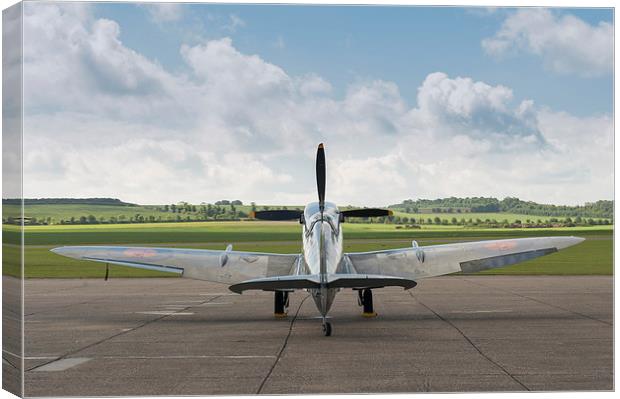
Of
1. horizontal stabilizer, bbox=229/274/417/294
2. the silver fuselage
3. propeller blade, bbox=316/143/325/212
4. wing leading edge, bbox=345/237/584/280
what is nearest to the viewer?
horizontal stabilizer, bbox=229/274/417/294

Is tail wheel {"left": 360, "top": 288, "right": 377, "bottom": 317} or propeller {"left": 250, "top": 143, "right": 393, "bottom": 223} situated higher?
propeller {"left": 250, "top": 143, "right": 393, "bottom": 223}

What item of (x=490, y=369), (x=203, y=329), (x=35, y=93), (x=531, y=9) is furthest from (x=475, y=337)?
(x=35, y=93)

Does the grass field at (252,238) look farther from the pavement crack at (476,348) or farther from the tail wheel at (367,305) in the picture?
the tail wheel at (367,305)

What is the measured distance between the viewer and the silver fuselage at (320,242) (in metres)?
19.5

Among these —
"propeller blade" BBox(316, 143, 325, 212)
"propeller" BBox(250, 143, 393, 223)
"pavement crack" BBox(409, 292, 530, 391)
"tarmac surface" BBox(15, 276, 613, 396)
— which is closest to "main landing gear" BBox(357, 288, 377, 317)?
"tarmac surface" BBox(15, 276, 613, 396)

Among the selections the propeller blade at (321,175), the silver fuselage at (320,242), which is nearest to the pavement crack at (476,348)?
the silver fuselage at (320,242)

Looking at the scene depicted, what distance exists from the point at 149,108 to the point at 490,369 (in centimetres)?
726

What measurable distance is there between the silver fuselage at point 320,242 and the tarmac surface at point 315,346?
1051mm

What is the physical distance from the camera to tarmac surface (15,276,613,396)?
13.3 metres

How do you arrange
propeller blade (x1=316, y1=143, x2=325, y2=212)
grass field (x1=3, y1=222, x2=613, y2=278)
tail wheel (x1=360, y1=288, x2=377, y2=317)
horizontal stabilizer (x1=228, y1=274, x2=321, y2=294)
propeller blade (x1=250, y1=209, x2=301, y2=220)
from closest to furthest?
horizontal stabilizer (x1=228, y1=274, x2=321, y2=294)
propeller blade (x1=316, y1=143, x2=325, y2=212)
propeller blade (x1=250, y1=209, x2=301, y2=220)
tail wheel (x1=360, y1=288, x2=377, y2=317)
grass field (x1=3, y1=222, x2=613, y2=278)

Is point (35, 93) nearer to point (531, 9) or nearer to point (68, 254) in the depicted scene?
point (531, 9)

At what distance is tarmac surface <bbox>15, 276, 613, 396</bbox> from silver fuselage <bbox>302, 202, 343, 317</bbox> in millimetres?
1051

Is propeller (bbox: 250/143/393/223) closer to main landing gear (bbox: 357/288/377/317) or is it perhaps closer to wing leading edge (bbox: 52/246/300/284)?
wing leading edge (bbox: 52/246/300/284)

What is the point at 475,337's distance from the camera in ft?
65.1
